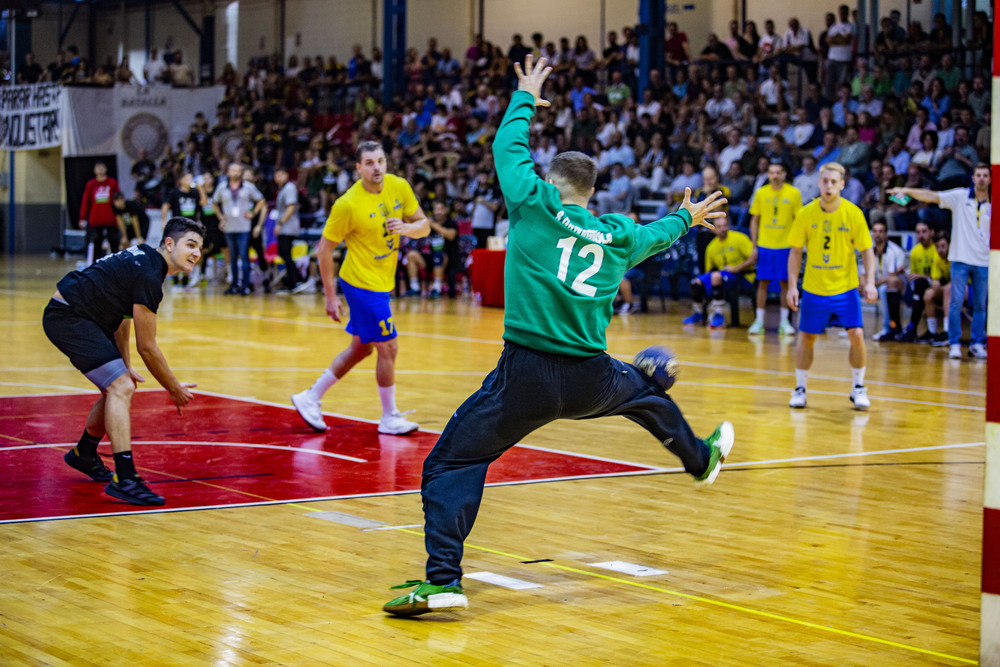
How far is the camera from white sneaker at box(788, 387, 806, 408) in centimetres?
1040

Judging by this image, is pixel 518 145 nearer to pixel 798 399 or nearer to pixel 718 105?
pixel 798 399

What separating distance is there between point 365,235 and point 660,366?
4.17m

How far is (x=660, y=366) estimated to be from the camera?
5027mm

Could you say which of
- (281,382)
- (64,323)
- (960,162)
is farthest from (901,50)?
(64,323)

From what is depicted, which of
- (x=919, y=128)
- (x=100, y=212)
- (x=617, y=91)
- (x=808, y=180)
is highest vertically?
(x=617, y=91)

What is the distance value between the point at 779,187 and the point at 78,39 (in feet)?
107

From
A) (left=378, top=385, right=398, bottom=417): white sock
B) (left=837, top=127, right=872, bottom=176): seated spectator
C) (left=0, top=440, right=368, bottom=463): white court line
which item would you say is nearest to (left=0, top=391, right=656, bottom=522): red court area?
(left=0, top=440, right=368, bottom=463): white court line

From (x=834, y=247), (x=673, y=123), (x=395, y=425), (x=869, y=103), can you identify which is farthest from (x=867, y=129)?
(x=395, y=425)

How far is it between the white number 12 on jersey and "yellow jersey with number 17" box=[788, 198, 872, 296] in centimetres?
584

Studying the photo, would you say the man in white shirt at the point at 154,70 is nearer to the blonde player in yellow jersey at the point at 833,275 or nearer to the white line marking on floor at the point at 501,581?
the blonde player in yellow jersey at the point at 833,275

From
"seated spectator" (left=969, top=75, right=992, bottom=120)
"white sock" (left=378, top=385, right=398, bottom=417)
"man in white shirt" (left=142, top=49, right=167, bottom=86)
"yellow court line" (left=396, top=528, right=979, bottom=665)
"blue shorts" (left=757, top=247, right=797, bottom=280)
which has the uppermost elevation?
"man in white shirt" (left=142, top=49, right=167, bottom=86)

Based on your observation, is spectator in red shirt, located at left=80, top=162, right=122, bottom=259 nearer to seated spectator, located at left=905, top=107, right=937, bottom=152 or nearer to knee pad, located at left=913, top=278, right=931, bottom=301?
→ seated spectator, located at left=905, top=107, right=937, bottom=152

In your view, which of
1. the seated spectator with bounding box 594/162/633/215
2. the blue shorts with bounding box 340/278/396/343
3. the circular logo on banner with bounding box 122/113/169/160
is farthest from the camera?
the circular logo on banner with bounding box 122/113/169/160

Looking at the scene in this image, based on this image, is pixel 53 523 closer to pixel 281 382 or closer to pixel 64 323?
pixel 64 323
